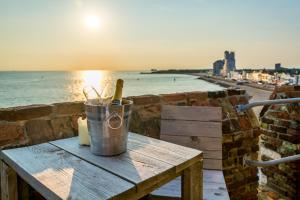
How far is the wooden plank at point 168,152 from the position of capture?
103 cm

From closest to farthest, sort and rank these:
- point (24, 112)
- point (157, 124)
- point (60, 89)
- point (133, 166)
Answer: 1. point (133, 166)
2. point (24, 112)
3. point (157, 124)
4. point (60, 89)

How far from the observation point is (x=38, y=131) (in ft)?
4.91

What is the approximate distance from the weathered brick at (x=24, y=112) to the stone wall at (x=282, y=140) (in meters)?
1.93

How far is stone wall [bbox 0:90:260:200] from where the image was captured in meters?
1.43

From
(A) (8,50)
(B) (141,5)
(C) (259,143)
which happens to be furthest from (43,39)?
(C) (259,143)

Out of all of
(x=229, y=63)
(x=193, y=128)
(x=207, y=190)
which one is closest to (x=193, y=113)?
(x=193, y=128)

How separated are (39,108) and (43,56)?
56.4 meters

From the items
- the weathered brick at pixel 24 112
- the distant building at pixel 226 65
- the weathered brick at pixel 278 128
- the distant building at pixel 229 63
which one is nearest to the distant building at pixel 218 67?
the distant building at pixel 226 65

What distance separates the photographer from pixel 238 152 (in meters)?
2.23

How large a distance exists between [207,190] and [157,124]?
68 centimetres

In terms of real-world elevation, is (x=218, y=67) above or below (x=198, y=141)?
above

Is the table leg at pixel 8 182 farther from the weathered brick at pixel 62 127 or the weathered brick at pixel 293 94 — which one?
the weathered brick at pixel 293 94

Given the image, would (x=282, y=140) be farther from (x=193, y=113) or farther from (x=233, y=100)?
(x=193, y=113)

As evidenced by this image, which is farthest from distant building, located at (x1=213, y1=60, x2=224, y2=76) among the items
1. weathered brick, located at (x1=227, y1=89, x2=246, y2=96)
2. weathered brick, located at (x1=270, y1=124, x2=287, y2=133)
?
weathered brick, located at (x1=270, y1=124, x2=287, y2=133)
